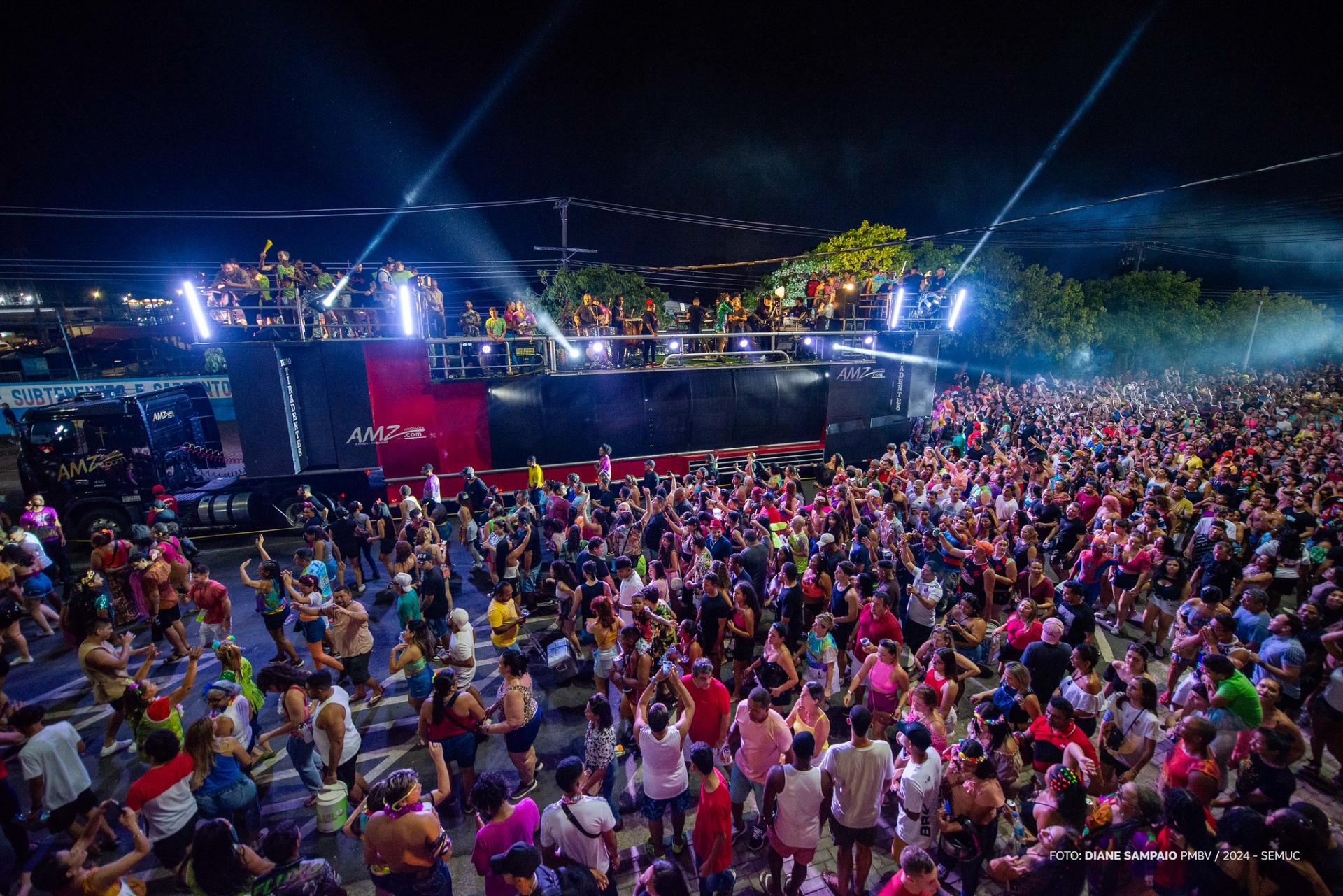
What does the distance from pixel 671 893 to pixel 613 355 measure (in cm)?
1203

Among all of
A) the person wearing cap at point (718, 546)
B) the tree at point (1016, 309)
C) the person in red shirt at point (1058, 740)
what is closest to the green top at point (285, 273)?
the person wearing cap at point (718, 546)

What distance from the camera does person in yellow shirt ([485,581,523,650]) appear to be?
18.8 feet

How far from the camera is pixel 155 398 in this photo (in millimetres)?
11094

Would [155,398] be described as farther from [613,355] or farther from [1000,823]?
[1000,823]

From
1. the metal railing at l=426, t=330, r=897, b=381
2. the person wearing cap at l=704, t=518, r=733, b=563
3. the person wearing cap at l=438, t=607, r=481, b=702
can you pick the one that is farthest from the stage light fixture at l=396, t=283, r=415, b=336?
the person wearing cap at l=438, t=607, r=481, b=702

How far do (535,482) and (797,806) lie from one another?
895 cm

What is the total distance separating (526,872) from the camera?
2.67 m

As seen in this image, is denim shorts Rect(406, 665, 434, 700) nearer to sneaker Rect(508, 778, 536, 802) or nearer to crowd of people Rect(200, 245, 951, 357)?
sneaker Rect(508, 778, 536, 802)

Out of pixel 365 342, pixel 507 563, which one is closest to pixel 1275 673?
pixel 507 563

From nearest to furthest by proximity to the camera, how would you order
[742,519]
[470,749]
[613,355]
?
[470,749]
[742,519]
[613,355]

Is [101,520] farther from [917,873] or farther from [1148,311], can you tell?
[1148,311]

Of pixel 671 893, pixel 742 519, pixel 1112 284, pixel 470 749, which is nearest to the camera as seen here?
pixel 671 893

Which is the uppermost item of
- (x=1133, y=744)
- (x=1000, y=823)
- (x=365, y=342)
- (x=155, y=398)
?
(x=365, y=342)

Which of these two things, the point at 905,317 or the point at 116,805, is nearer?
the point at 116,805
